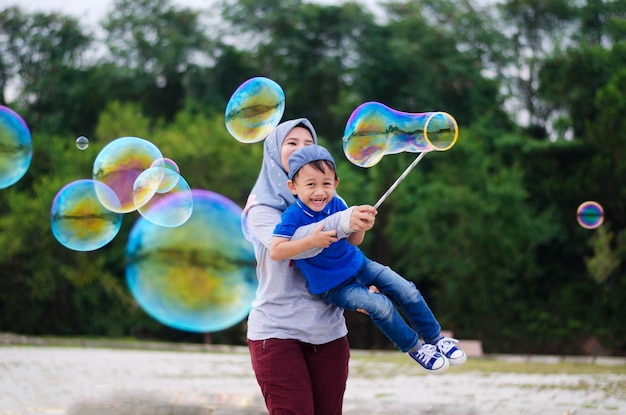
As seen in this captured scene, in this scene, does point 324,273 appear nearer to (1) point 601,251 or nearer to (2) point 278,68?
(1) point 601,251

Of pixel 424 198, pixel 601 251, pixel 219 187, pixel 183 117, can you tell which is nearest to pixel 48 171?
pixel 183 117

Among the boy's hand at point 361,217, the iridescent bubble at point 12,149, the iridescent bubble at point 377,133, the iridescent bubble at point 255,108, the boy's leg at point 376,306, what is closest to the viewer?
the boy's hand at point 361,217

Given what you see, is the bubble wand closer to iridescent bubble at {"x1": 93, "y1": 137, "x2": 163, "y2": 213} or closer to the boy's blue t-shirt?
the boy's blue t-shirt

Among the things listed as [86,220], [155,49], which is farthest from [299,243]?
[155,49]

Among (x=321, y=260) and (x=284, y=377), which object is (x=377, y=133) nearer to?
(x=321, y=260)

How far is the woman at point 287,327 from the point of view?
311cm

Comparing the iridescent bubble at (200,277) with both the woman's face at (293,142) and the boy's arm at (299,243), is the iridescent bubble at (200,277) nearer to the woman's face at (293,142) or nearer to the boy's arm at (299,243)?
the woman's face at (293,142)

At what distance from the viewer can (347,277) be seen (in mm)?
3057

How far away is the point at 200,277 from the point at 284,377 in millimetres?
9759

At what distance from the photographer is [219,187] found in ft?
67.0

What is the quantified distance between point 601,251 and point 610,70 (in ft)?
18.9

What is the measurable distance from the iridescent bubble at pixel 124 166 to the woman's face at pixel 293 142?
105 inches

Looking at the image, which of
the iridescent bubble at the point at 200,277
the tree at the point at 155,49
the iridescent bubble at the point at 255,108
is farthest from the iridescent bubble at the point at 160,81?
the iridescent bubble at the point at 255,108

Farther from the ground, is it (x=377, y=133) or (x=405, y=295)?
(x=377, y=133)
